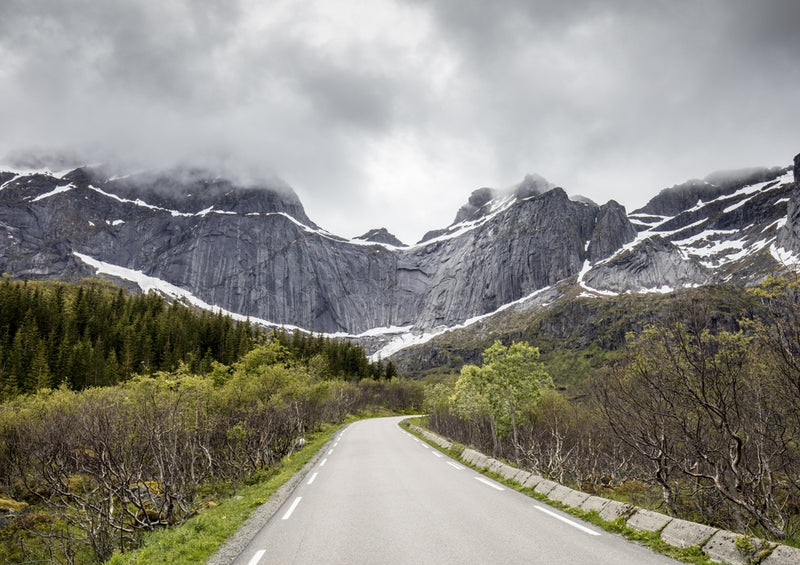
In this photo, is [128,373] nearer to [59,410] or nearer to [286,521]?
[59,410]

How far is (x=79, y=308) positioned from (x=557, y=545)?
10175 centimetres

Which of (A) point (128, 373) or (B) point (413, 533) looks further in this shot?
(A) point (128, 373)

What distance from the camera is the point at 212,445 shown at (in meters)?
26.0

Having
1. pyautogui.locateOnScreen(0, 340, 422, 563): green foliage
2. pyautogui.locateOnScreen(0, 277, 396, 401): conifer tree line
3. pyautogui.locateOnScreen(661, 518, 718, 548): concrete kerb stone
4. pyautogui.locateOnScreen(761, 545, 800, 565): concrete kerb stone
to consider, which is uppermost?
pyautogui.locateOnScreen(0, 277, 396, 401): conifer tree line

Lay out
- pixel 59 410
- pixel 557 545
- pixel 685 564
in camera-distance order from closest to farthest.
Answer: pixel 685 564
pixel 557 545
pixel 59 410

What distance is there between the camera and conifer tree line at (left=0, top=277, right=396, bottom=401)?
61562mm

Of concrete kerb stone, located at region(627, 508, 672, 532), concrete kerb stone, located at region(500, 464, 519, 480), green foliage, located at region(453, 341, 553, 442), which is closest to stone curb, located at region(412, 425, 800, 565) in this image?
concrete kerb stone, located at region(627, 508, 672, 532)

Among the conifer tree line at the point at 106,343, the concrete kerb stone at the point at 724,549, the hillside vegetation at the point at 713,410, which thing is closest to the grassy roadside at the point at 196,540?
the concrete kerb stone at the point at 724,549

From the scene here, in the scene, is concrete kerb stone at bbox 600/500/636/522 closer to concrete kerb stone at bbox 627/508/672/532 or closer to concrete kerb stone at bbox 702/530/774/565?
concrete kerb stone at bbox 627/508/672/532

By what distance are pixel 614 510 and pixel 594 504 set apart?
2.56 ft

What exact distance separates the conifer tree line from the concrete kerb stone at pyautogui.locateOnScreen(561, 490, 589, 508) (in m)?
44.8

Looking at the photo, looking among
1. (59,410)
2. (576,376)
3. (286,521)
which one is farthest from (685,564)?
(576,376)

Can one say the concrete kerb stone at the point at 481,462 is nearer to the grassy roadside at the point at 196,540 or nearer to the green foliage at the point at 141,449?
the grassy roadside at the point at 196,540

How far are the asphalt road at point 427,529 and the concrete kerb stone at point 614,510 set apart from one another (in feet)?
1.77
